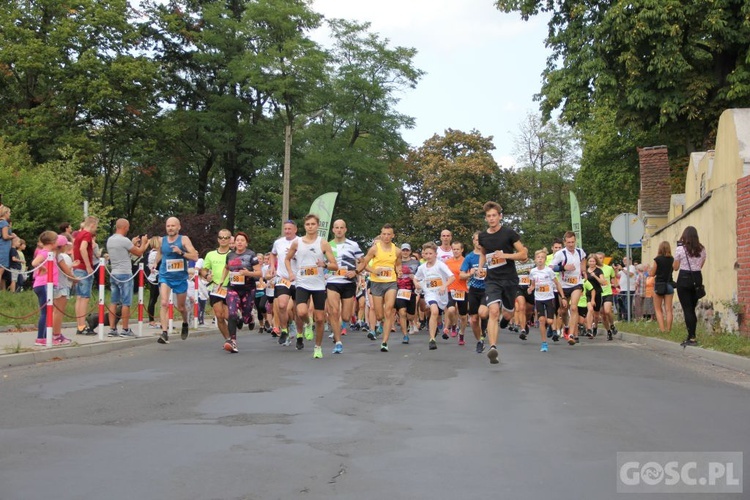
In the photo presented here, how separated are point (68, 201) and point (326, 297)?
22.9 metres

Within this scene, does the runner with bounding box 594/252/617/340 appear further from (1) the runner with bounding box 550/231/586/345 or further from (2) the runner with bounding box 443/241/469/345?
(2) the runner with bounding box 443/241/469/345

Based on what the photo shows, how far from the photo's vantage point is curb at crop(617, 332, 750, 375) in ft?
40.4

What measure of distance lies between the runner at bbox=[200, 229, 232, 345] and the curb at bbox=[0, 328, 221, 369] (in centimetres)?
160

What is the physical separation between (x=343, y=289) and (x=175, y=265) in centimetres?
288

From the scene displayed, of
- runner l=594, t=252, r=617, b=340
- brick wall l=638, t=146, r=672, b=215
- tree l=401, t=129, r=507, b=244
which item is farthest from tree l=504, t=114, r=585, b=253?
runner l=594, t=252, r=617, b=340

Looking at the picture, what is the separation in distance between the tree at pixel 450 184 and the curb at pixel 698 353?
47.2 metres

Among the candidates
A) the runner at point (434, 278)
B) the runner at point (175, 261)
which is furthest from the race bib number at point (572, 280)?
the runner at point (175, 261)

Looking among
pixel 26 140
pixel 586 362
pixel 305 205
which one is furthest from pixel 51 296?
pixel 305 205

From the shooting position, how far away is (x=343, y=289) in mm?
14656

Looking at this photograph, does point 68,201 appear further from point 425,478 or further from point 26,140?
point 425,478

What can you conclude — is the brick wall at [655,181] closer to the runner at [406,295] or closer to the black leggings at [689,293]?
the runner at [406,295]

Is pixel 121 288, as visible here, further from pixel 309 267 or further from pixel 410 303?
pixel 410 303

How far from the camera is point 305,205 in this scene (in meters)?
51.6

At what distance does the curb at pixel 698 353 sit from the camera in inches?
485
